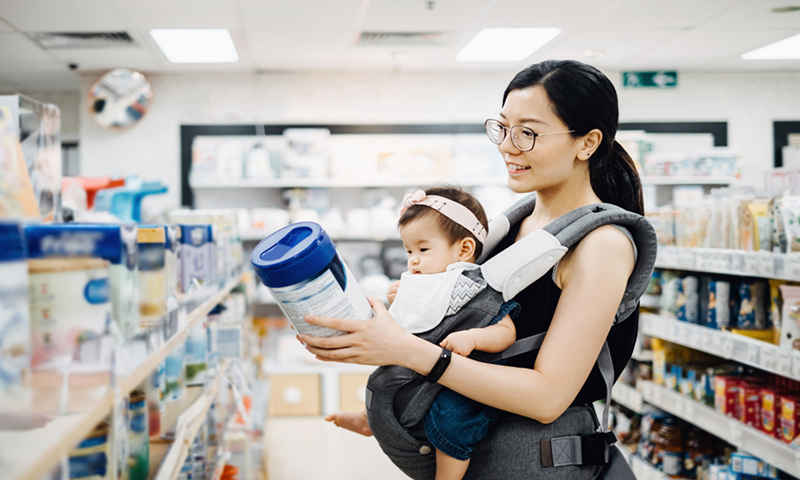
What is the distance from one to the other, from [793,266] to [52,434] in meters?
2.24

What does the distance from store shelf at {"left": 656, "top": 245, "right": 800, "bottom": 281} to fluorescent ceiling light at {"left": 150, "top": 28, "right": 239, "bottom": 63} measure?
3298 mm

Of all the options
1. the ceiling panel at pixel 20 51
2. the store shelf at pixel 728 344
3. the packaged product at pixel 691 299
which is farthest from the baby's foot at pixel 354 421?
the ceiling panel at pixel 20 51

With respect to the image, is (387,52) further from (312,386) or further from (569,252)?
→ (569,252)

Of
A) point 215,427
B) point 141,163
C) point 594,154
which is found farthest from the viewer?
point 141,163

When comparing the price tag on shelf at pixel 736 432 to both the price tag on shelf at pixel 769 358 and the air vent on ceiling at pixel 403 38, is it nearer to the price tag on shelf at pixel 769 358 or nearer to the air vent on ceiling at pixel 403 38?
the price tag on shelf at pixel 769 358

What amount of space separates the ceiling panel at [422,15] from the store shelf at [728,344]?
2198 mm

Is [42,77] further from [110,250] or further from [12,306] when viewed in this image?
[12,306]

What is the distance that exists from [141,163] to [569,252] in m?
4.96

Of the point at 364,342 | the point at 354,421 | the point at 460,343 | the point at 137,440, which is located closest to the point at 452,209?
the point at 460,343

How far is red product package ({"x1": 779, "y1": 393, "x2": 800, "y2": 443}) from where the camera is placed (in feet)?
6.82

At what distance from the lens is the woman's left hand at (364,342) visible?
0.98 metres

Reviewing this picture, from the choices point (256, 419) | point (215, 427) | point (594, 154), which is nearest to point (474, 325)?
point (594, 154)

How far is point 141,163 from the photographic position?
525 cm

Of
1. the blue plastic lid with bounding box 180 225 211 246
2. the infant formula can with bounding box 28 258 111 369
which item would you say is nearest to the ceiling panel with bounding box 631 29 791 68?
the blue plastic lid with bounding box 180 225 211 246
